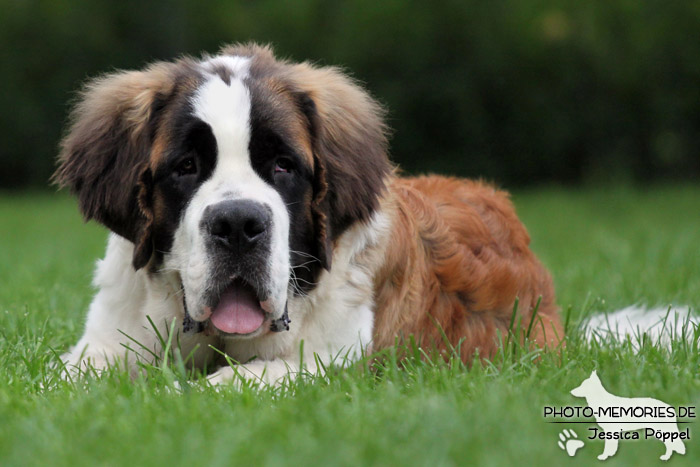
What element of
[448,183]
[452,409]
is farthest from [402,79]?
[452,409]

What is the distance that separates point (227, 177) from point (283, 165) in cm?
23

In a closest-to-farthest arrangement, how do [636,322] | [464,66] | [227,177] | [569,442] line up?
[569,442], [227,177], [636,322], [464,66]

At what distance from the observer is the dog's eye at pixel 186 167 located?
3.20 metres

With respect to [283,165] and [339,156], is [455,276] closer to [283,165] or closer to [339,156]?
[339,156]

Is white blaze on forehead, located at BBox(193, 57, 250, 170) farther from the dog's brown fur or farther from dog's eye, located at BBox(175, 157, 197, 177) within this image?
the dog's brown fur

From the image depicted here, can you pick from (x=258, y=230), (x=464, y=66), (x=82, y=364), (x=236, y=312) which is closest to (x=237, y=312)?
(x=236, y=312)

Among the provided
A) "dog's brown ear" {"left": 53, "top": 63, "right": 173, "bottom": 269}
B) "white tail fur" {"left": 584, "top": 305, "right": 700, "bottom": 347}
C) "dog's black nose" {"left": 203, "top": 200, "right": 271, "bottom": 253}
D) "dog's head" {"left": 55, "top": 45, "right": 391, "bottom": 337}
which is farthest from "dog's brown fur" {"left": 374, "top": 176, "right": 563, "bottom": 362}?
"dog's brown ear" {"left": 53, "top": 63, "right": 173, "bottom": 269}

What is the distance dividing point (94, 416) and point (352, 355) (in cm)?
112

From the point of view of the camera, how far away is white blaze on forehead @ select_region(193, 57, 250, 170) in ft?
10.3

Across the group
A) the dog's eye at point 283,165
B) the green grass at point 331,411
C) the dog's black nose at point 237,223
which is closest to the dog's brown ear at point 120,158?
the dog's black nose at point 237,223

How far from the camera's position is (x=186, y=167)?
3207 millimetres

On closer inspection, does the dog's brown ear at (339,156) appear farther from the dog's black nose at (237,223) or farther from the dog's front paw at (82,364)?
the dog's front paw at (82,364)

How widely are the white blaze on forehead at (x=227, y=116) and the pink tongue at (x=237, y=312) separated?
44cm

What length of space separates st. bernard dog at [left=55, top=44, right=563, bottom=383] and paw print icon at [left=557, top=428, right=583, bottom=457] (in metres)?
0.96
